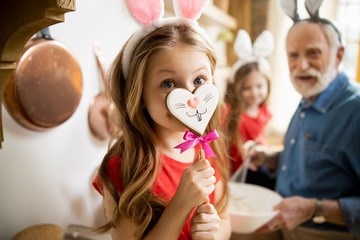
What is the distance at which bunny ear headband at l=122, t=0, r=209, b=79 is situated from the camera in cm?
57

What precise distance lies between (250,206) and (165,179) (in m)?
0.68

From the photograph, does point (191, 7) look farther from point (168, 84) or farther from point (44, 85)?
point (44, 85)

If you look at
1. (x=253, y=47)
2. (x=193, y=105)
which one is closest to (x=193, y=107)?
(x=193, y=105)

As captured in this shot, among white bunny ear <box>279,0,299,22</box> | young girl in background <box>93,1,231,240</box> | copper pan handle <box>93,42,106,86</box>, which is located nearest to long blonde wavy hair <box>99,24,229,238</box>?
young girl in background <box>93,1,231,240</box>

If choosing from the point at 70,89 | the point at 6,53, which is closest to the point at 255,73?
the point at 70,89

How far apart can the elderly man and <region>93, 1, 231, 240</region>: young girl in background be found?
54 cm

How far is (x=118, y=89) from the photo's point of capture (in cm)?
67

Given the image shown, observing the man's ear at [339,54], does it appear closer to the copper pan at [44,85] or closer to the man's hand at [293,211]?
the man's hand at [293,211]

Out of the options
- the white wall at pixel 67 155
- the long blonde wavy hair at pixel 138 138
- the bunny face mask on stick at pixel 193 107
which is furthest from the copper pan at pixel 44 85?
the bunny face mask on stick at pixel 193 107

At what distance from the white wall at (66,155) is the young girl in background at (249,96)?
3.12ft

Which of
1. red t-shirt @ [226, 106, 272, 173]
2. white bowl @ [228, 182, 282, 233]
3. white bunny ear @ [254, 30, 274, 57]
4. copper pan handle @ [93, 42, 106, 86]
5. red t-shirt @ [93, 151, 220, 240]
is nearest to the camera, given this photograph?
red t-shirt @ [93, 151, 220, 240]

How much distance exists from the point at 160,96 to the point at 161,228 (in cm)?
26

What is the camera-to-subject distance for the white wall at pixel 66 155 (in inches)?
28.5

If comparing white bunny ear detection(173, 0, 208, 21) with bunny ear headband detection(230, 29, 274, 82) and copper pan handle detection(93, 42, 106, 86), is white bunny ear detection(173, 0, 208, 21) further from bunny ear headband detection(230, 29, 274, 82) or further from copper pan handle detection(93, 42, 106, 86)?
bunny ear headband detection(230, 29, 274, 82)
